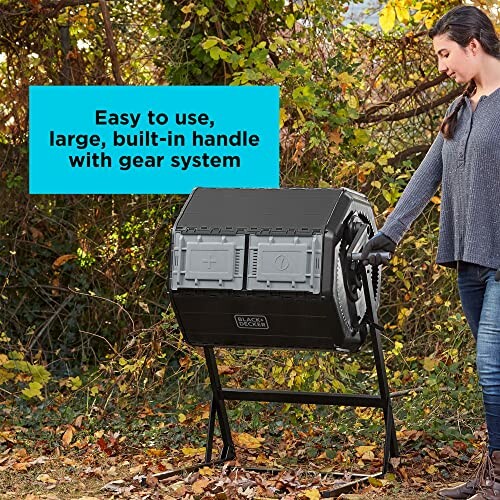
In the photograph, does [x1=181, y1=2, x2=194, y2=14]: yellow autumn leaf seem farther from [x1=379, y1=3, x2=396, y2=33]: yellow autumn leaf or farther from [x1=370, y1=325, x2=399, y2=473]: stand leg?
[x1=370, y1=325, x2=399, y2=473]: stand leg

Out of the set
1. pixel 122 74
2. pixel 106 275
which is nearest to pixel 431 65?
pixel 122 74

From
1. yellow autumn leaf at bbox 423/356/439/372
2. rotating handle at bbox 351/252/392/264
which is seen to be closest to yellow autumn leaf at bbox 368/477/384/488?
rotating handle at bbox 351/252/392/264

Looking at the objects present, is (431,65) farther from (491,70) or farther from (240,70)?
(491,70)

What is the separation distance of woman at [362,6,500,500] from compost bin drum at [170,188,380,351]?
0.43 m

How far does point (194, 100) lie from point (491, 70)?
120 inches

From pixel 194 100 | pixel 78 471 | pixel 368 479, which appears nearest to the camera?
pixel 368 479

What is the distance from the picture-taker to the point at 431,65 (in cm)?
788

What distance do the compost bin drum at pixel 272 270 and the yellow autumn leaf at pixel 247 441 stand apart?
1.17m

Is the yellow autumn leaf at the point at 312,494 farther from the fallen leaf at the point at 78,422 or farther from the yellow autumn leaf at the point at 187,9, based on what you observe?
the yellow autumn leaf at the point at 187,9

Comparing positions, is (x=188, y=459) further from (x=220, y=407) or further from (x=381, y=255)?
(x=381, y=255)

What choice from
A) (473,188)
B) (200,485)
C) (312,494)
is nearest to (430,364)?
(312,494)

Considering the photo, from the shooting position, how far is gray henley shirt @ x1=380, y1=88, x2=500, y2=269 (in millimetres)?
4320

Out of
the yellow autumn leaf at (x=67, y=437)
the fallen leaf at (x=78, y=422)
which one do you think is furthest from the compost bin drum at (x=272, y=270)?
the fallen leaf at (x=78, y=422)

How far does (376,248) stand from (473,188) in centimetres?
52
